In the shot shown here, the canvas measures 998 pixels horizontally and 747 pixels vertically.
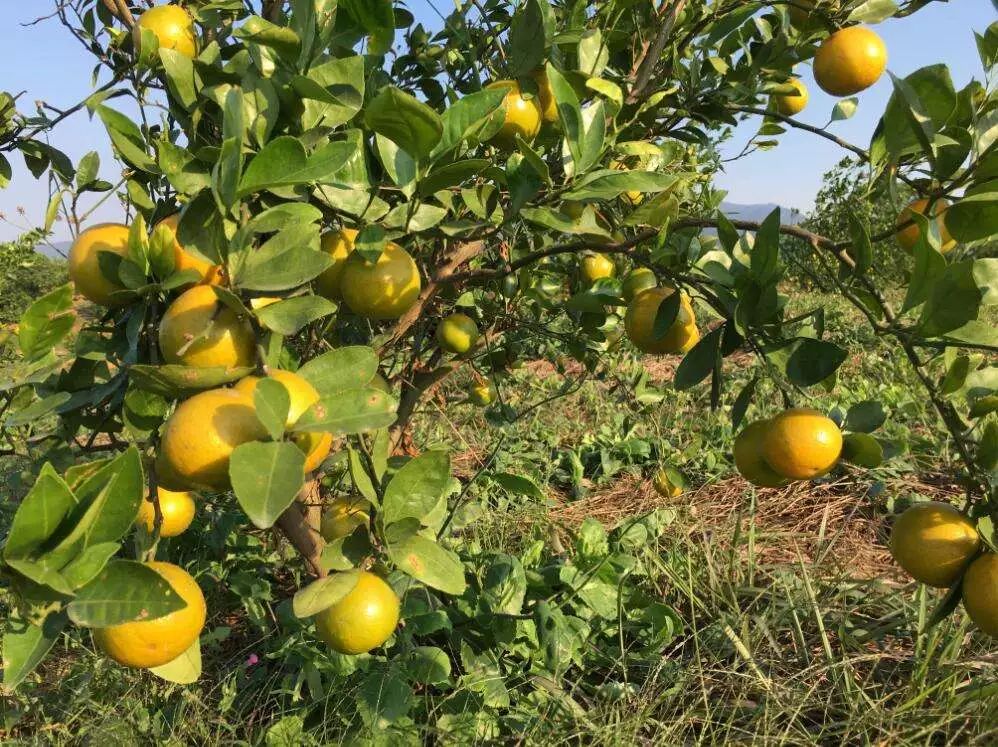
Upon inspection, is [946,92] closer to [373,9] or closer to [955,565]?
[955,565]

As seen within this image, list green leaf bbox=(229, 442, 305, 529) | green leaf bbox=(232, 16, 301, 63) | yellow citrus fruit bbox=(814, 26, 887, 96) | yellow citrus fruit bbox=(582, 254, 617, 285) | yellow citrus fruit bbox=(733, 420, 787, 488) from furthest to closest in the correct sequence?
yellow citrus fruit bbox=(582, 254, 617, 285), yellow citrus fruit bbox=(814, 26, 887, 96), yellow citrus fruit bbox=(733, 420, 787, 488), green leaf bbox=(232, 16, 301, 63), green leaf bbox=(229, 442, 305, 529)

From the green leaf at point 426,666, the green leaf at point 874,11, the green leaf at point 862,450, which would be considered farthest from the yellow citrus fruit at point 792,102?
the green leaf at point 426,666

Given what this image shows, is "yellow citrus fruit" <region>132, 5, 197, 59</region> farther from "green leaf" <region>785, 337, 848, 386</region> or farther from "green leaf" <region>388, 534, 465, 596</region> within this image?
"green leaf" <region>785, 337, 848, 386</region>

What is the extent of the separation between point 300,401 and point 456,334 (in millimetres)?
758

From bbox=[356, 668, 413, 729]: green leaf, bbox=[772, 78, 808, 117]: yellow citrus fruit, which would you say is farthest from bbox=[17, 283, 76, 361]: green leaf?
bbox=[772, 78, 808, 117]: yellow citrus fruit

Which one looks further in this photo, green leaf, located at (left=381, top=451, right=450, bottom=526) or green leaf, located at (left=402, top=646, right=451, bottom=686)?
green leaf, located at (left=402, top=646, right=451, bottom=686)

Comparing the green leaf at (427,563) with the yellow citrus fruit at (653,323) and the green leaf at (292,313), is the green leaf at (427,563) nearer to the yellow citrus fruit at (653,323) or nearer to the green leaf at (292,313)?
the green leaf at (292,313)

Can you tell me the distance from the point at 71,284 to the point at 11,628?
0.38m

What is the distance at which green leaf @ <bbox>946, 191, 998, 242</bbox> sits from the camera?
0.70m

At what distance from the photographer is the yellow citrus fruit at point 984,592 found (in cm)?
74

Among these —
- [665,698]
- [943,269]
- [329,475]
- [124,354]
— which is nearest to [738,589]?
[665,698]

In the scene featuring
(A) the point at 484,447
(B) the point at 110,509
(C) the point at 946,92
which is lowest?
(A) the point at 484,447

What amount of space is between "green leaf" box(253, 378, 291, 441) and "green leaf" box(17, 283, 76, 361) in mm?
419

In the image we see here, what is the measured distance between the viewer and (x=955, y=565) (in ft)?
Result: 2.60
